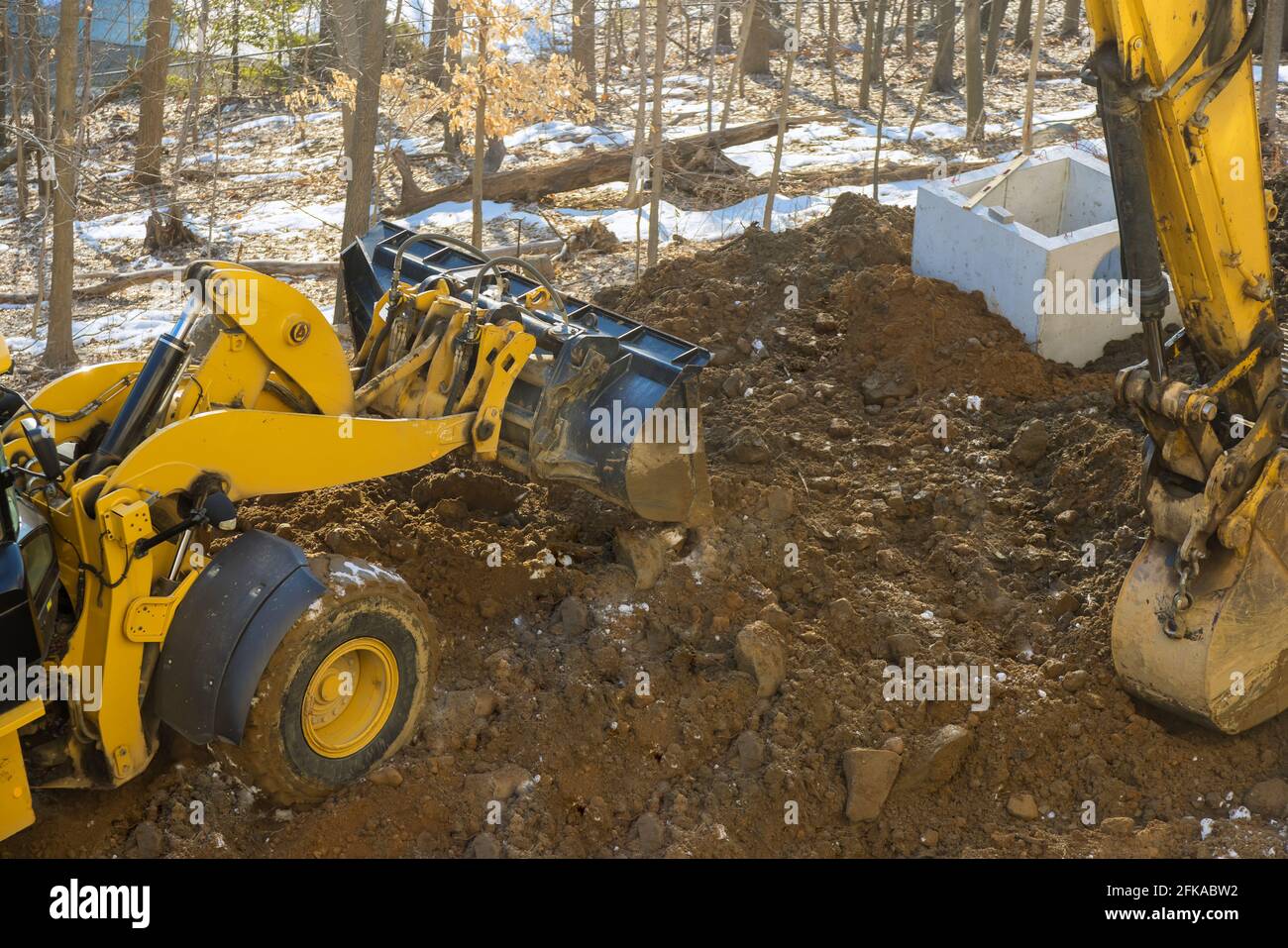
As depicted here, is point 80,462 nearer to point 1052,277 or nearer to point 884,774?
point 884,774

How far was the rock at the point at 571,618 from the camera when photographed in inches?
254

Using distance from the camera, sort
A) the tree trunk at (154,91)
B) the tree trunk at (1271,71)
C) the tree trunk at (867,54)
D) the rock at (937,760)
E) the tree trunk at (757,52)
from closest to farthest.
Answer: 1. the rock at (937,760)
2. the tree trunk at (1271,71)
3. the tree trunk at (154,91)
4. the tree trunk at (867,54)
5. the tree trunk at (757,52)

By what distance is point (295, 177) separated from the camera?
1684 centimetres

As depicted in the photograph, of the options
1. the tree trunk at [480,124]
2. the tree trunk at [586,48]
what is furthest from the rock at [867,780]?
the tree trunk at [586,48]

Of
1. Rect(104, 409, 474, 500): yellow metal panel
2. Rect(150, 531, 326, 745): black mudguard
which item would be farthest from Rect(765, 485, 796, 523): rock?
Rect(150, 531, 326, 745): black mudguard

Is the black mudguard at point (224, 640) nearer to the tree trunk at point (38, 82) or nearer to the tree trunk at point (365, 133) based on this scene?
the tree trunk at point (365, 133)

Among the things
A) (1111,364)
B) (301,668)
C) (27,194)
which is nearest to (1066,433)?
(1111,364)

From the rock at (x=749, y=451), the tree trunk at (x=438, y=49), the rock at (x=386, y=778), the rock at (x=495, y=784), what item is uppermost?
the tree trunk at (x=438, y=49)

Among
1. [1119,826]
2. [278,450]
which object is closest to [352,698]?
[278,450]

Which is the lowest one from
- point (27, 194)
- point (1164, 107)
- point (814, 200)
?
point (27, 194)

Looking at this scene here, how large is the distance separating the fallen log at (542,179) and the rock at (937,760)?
33.1ft

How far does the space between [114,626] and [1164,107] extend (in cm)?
433

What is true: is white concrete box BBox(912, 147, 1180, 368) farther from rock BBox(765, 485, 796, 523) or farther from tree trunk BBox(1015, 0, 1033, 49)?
tree trunk BBox(1015, 0, 1033, 49)

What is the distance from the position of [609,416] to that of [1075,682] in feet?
8.12
